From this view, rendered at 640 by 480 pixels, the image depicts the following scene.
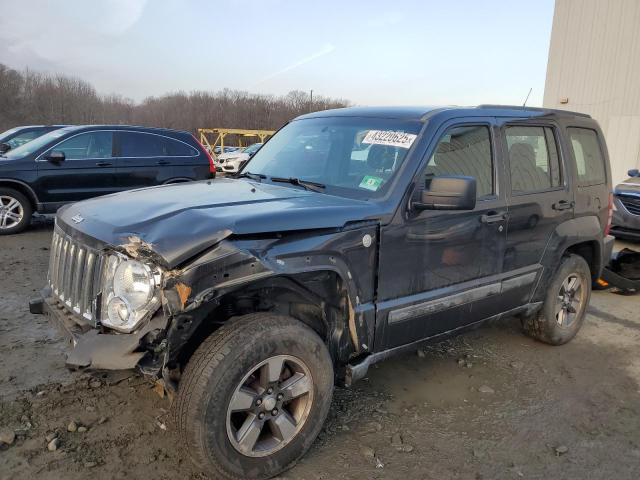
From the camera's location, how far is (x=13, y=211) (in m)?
8.47

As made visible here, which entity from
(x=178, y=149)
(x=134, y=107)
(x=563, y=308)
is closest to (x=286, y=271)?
(x=563, y=308)

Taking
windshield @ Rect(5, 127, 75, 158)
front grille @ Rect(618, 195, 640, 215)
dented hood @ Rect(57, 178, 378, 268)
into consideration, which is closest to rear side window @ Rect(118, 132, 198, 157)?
windshield @ Rect(5, 127, 75, 158)

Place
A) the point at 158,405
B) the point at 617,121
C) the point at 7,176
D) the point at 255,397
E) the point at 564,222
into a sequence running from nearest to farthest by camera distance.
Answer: the point at 255,397 < the point at 158,405 < the point at 564,222 < the point at 7,176 < the point at 617,121

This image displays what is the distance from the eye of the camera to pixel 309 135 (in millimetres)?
4016

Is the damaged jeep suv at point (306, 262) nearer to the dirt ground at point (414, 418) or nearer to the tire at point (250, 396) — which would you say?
the tire at point (250, 396)

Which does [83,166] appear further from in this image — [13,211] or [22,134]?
[22,134]

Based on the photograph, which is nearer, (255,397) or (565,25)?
(255,397)

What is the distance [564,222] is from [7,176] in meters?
8.10

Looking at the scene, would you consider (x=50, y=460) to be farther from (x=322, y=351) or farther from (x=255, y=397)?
(x=322, y=351)

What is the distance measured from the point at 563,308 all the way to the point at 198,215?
363cm

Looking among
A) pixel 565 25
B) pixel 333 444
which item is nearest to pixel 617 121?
pixel 565 25

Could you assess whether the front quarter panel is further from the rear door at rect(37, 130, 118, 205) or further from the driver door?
the rear door at rect(37, 130, 118, 205)

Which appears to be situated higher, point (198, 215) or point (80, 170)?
point (198, 215)

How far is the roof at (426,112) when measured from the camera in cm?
356
